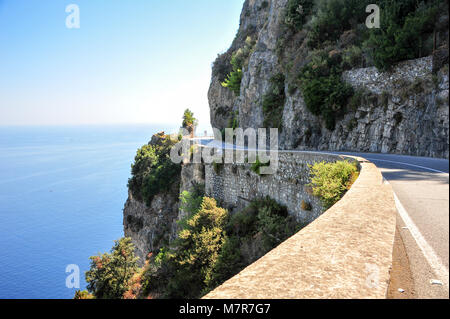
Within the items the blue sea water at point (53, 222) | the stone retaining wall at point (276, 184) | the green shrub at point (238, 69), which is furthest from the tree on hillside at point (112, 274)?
the blue sea water at point (53, 222)

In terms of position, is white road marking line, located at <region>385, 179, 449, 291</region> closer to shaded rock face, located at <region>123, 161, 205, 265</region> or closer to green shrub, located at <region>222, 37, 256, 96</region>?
shaded rock face, located at <region>123, 161, 205, 265</region>

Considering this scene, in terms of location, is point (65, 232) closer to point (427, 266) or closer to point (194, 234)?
point (194, 234)

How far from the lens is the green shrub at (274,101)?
26330mm

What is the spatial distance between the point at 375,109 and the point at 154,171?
90.3ft

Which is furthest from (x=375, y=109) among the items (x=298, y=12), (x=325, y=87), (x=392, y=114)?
(x=298, y=12)

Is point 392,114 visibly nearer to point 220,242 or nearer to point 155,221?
point 220,242

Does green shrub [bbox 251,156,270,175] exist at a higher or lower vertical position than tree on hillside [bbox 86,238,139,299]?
higher

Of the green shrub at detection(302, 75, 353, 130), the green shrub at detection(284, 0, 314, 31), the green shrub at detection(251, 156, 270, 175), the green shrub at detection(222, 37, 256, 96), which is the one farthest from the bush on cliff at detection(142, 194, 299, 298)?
the green shrub at detection(222, 37, 256, 96)

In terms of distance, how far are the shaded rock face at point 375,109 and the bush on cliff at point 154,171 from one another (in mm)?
12544

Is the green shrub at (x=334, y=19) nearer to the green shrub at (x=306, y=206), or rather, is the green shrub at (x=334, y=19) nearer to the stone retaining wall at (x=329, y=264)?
the green shrub at (x=306, y=206)

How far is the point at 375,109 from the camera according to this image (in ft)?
54.9

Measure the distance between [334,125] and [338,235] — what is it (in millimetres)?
17517

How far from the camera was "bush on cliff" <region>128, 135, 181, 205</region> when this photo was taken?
3644cm

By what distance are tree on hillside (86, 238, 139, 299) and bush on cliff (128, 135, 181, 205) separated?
544 inches
